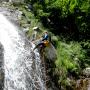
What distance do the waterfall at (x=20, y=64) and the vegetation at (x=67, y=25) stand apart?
119cm

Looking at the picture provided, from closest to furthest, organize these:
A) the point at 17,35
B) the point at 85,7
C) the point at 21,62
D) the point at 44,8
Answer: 1. the point at 21,62
2. the point at 17,35
3. the point at 85,7
4. the point at 44,8

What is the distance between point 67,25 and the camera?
19.3 m

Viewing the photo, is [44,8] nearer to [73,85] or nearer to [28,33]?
[28,33]

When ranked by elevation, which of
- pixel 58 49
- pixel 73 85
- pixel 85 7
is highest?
pixel 85 7

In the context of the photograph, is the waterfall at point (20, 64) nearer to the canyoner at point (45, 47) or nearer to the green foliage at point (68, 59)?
the canyoner at point (45, 47)

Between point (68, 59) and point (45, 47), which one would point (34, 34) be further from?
point (68, 59)

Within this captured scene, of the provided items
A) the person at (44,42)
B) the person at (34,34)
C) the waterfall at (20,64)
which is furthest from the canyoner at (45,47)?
the person at (34,34)

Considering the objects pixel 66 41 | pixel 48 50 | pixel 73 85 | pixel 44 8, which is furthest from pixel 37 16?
pixel 73 85

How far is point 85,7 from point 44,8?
2.71 metres

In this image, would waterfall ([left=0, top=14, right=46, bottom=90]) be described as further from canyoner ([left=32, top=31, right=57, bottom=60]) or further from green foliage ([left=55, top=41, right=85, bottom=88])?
green foliage ([left=55, top=41, right=85, bottom=88])

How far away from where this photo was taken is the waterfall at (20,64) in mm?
13789

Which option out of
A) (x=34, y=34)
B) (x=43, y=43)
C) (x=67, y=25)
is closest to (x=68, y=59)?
(x=43, y=43)

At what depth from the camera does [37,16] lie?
1894 cm

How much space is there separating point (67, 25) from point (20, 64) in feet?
19.5
